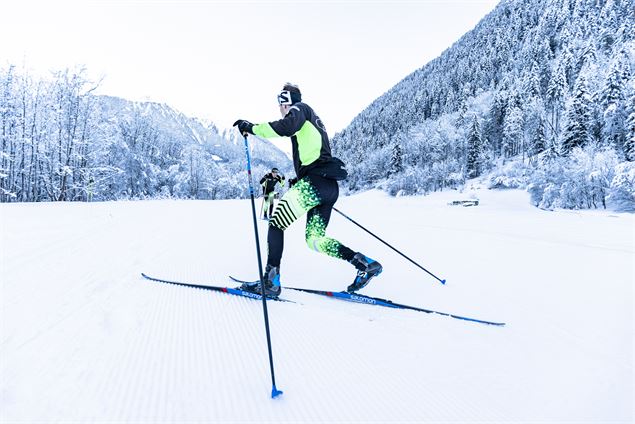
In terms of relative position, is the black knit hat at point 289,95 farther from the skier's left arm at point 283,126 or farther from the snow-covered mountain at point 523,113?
the snow-covered mountain at point 523,113

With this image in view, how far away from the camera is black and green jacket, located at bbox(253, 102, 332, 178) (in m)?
2.80

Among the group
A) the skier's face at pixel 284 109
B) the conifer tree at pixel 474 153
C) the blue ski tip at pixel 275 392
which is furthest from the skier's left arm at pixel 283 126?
the conifer tree at pixel 474 153

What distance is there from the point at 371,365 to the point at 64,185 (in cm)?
3180

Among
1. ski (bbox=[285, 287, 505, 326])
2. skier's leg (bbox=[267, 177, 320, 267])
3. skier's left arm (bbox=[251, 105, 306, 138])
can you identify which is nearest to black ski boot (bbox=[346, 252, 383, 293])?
ski (bbox=[285, 287, 505, 326])

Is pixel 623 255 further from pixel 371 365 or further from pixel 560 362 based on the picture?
pixel 371 365

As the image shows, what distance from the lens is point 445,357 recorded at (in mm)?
1916

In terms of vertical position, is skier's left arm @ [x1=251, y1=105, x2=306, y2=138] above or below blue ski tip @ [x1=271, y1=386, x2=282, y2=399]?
above

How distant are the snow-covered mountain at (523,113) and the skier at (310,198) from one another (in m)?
20.0

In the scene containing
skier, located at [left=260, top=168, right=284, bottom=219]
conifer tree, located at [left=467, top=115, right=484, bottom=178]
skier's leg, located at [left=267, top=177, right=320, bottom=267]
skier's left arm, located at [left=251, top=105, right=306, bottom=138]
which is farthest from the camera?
conifer tree, located at [left=467, top=115, right=484, bottom=178]

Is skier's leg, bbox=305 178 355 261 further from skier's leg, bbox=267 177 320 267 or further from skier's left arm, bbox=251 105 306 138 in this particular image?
skier's left arm, bbox=251 105 306 138

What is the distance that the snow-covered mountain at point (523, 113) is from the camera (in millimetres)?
24416

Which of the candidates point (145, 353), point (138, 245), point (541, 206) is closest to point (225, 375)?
point (145, 353)

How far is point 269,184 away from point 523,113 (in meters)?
63.8

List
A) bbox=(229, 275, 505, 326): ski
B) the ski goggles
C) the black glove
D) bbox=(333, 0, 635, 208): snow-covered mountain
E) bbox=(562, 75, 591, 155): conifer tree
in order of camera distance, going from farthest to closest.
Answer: bbox=(562, 75, 591, 155): conifer tree, bbox=(333, 0, 635, 208): snow-covered mountain, the ski goggles, the black glove, bbox=(229, 275, 505, 326): ski
